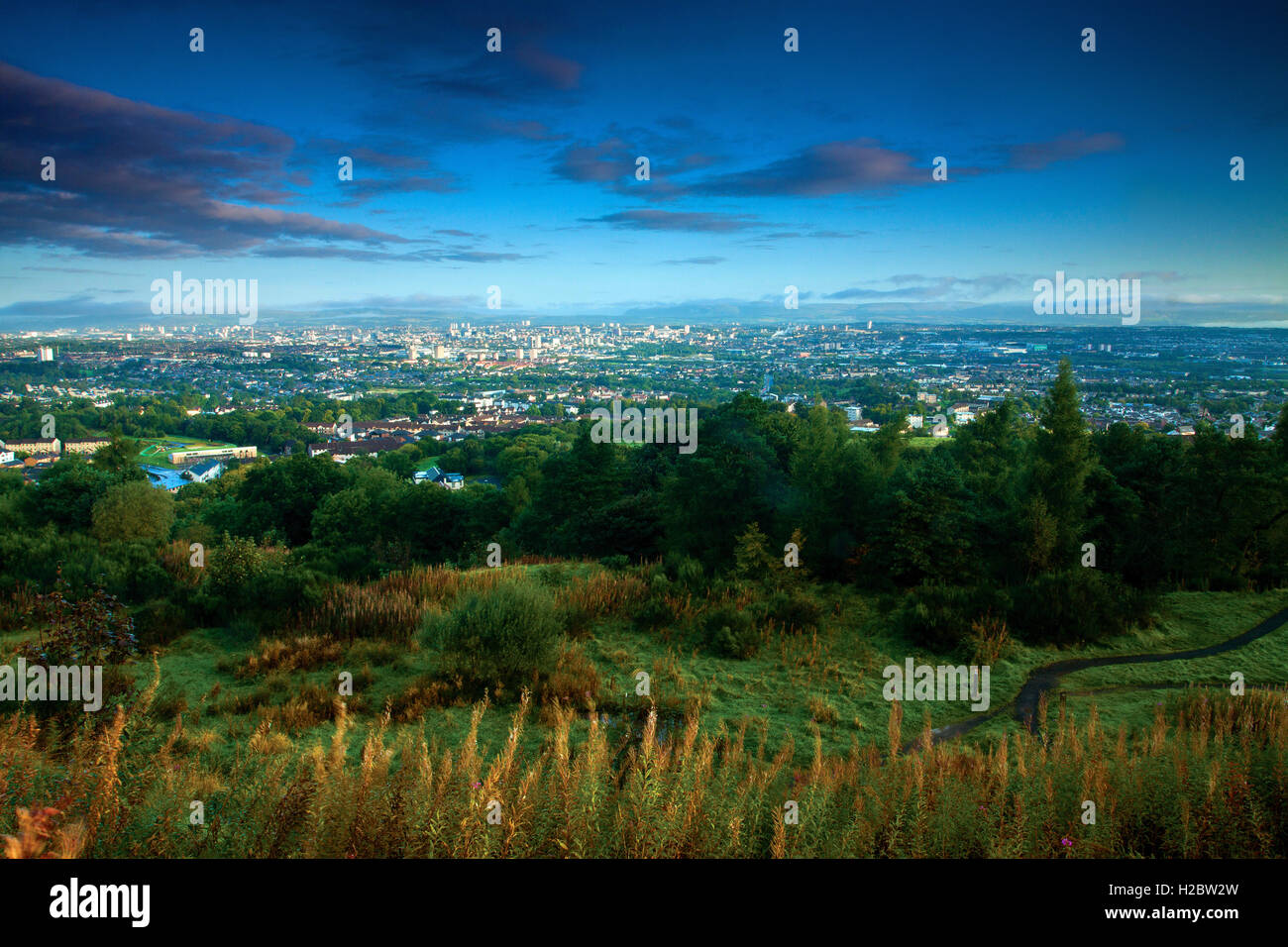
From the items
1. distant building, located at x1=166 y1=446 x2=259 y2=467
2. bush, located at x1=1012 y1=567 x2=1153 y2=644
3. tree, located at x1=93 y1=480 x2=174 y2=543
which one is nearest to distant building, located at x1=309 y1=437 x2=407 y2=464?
distant building, located at x1=166 y1=446 x2=259 y2=467

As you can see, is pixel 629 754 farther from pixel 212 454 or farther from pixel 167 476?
pixel 212 454

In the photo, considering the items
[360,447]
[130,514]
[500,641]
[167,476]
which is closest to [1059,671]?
[500,641]

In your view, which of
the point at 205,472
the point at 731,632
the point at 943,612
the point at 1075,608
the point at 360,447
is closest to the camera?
the point at 731,632

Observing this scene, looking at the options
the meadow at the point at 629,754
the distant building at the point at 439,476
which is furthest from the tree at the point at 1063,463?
the distant building at the point at 439,476

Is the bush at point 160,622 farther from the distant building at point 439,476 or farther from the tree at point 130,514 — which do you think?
the distant building at point 439,476

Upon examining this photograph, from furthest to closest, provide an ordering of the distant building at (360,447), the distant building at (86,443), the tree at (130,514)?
the distant building at (360,447) → the distant building at (86,443) → the tree at (130,514)

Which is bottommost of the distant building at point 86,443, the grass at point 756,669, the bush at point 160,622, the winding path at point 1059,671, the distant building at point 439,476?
the distant building at point 439,476
